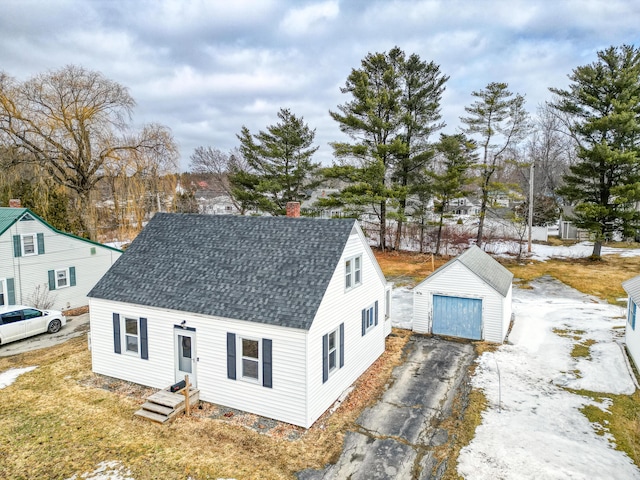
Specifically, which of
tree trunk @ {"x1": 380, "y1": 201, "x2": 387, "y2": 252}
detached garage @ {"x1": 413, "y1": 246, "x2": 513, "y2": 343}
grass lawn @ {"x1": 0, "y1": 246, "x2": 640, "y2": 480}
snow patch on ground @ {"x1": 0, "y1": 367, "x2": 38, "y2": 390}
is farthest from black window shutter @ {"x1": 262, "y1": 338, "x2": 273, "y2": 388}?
tree trunk @ {"x1": 380, "y1": 201, "x2": 387, "y2": 252}

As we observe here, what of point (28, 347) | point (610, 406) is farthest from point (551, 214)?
point (28, 347)

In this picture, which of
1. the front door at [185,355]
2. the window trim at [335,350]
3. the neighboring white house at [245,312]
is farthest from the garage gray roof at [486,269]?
the front door at [185,355]

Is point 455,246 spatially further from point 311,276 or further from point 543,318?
point 311,276

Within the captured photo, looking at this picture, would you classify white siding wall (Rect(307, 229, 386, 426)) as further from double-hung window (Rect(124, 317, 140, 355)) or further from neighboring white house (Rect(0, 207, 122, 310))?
neighboring white house (Rect(0, 207, 122, 310))

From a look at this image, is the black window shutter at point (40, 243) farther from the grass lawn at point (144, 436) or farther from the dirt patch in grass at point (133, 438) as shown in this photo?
the dirt patch in grass at point (133, 438)

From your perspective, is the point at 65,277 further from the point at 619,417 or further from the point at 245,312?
the point at 619,417
